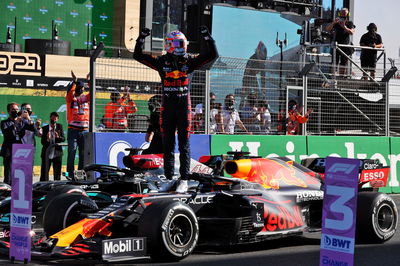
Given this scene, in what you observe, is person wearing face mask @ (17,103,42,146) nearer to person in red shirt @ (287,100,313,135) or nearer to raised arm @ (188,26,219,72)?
person in red shirt @ (287,100,313,135)

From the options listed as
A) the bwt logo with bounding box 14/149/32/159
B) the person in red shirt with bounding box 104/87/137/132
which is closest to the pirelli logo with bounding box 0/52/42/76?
the person in red shirt with bounding box 104/87/137/132

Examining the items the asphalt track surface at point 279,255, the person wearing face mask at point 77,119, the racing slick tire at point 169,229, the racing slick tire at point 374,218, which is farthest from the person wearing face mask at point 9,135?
the racing slick tire at point 374,218

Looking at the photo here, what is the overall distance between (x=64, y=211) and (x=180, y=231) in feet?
4.25

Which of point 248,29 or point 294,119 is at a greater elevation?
point 248,29

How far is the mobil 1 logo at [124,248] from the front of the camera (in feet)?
21.9

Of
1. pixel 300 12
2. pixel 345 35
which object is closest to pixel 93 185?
pixel 345 35

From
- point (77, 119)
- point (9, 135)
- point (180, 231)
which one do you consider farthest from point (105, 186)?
point (9, 135)

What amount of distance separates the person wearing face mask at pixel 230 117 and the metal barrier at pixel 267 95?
20 mm

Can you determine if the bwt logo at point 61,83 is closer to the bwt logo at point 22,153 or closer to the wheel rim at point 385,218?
the wheel rim at point 385,218

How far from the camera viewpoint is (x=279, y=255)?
790cm

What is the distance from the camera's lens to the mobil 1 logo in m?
6.67

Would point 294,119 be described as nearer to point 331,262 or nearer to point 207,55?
point 207,55

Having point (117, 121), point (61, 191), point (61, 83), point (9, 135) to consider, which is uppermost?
point (61, 83)

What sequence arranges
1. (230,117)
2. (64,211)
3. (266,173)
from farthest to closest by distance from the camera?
1. (230,117)
2. (266,173)
3. (64,211)
